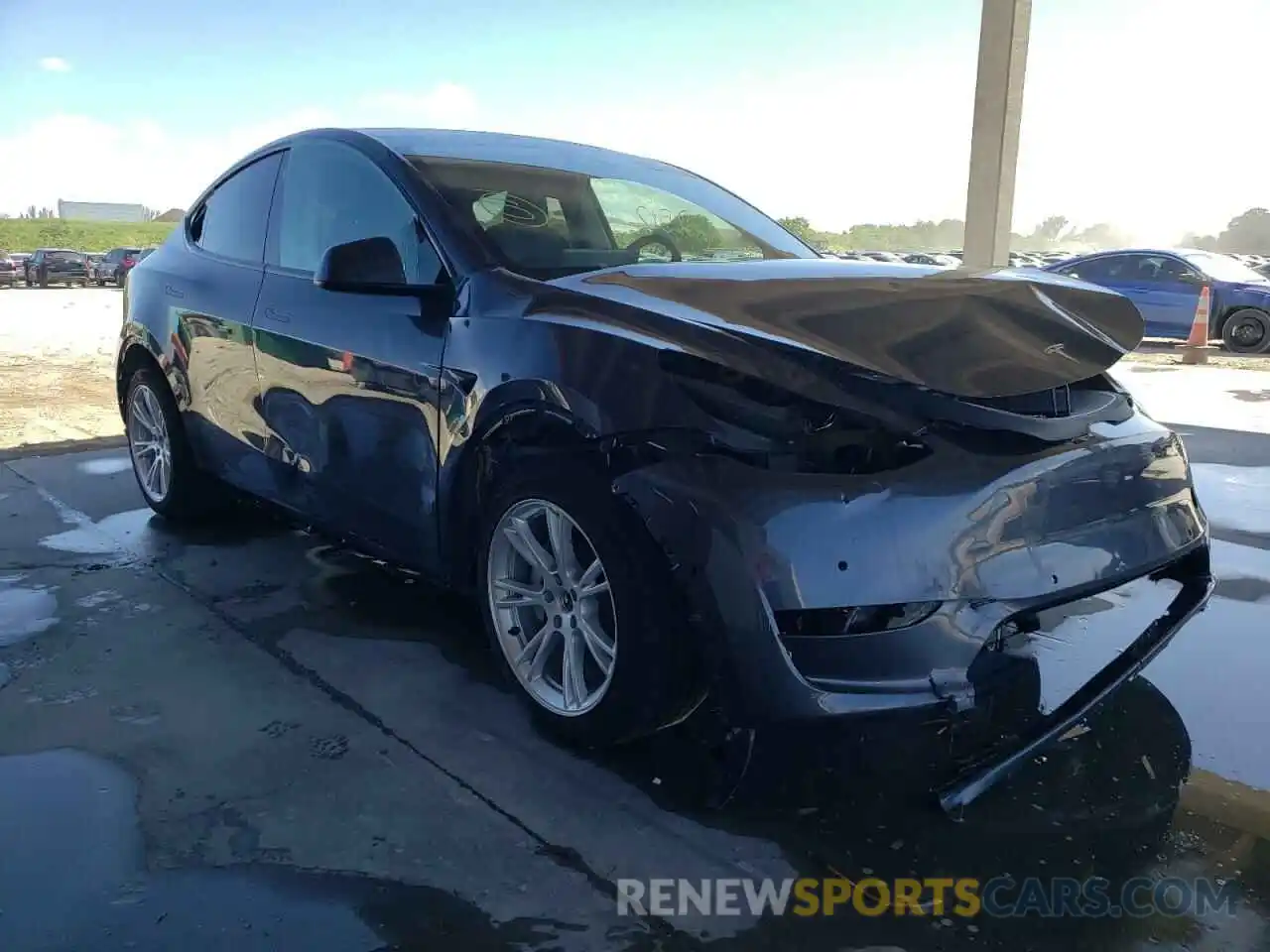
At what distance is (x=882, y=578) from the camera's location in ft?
6.61

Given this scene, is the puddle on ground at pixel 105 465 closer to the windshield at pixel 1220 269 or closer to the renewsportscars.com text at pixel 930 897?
the renewsportscars.com text at pixel 930 897

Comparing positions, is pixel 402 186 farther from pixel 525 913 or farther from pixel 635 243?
pixel 525 913

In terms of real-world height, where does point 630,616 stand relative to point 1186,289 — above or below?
below

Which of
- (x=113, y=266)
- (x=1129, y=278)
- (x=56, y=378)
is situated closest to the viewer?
(x=56, y=378)

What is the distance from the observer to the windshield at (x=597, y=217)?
2959 mm

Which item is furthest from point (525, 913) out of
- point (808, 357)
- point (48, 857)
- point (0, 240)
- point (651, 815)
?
point (0, 240)

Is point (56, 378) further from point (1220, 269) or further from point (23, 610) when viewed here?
point (1220, 269)

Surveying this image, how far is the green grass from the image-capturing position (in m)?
64.8

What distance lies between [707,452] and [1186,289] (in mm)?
13195

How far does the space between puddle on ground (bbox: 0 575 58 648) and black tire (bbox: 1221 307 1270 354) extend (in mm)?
13374

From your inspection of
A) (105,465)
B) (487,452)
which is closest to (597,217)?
(487,452)

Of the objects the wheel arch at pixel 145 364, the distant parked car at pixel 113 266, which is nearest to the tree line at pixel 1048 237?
the distant parked car at pixel 113 266

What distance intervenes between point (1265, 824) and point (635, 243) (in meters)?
2.33

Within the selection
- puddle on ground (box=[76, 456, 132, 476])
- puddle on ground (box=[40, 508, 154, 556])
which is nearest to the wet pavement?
puddle on ground (box=[40, 508, 154, 556])
